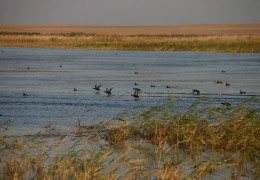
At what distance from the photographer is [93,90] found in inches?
992

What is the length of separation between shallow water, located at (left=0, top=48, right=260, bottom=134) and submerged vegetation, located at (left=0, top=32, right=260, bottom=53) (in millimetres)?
16683

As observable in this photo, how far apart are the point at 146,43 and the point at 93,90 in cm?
3971

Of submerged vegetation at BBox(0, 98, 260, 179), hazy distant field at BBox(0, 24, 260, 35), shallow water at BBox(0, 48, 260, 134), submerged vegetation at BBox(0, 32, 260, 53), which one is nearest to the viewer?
submerged vegetation at BBox(0, 98, 260, 179)

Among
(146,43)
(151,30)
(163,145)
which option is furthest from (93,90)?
(151,30)

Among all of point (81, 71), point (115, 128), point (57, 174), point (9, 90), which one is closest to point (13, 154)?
point (57, 174)

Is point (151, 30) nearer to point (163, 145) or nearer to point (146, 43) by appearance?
point (146, 43)

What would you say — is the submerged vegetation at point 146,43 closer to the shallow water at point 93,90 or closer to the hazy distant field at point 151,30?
the shallow water at point 93,90

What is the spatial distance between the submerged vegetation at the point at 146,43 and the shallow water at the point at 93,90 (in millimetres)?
16683

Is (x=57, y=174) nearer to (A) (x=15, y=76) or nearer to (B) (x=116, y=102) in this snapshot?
(B) (x=116, y=102)

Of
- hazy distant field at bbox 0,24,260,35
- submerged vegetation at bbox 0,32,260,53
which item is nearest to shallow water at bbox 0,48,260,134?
submerged vegetation at bbox 0,32,260,53

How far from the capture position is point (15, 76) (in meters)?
32.4

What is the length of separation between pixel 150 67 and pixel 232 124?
27.9 m

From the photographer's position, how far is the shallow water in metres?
17.7

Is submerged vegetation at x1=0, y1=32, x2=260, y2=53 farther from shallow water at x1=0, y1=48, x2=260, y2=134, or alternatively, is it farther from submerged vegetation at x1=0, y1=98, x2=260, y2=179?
submerged vegetation at x1=0, y1=98, x2=260, y2=179
